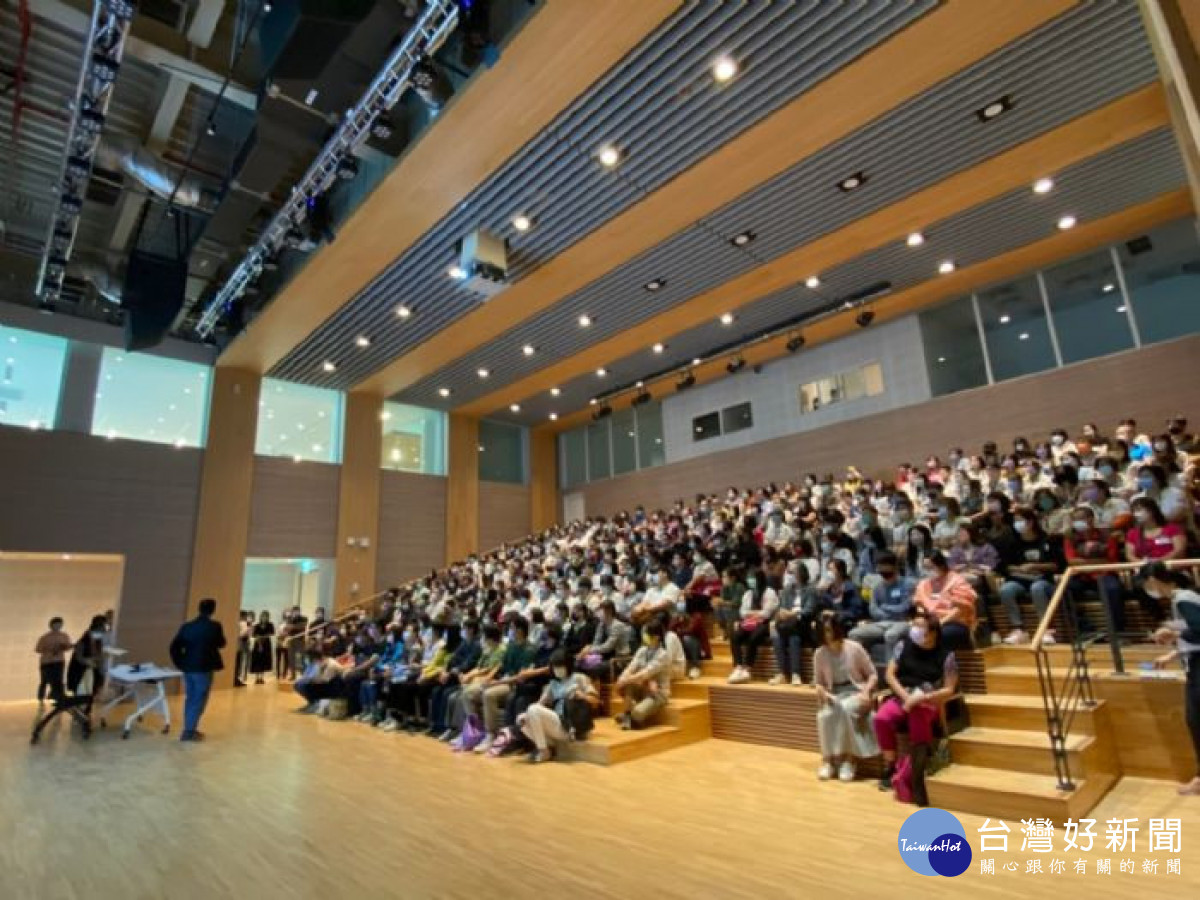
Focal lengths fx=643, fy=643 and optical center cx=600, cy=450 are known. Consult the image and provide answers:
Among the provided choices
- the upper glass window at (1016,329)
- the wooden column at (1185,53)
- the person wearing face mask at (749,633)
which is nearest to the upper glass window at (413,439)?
the person wearing face mask at (749,633)

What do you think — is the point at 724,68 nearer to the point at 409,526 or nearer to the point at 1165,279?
the point at 1165,279

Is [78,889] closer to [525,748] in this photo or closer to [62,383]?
[525,748]

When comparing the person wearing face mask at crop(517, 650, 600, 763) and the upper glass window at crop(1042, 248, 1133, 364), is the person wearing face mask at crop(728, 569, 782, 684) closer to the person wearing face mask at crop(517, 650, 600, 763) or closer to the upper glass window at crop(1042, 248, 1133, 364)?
the person wearing face mask at crop(517, 650, 600, 763)

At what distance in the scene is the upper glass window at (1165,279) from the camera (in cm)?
814

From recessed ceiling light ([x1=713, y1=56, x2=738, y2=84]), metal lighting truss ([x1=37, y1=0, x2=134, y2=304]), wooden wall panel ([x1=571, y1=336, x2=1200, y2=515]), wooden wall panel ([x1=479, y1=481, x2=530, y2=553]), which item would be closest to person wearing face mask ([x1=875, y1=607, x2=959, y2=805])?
recessed ceiling light ([x1=713, y1=56, x2=738, y2=84])

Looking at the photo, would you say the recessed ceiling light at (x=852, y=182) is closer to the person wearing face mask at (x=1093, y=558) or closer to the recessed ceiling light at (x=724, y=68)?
the recessed ceiling light at (x=724, y=68)

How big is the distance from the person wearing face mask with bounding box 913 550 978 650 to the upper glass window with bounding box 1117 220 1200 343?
20.8 ft

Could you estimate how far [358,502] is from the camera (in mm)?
12891

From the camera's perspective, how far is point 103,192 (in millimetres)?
7738

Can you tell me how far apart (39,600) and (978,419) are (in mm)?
15223

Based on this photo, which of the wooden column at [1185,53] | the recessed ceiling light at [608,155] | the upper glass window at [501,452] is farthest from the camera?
the upper glass window at [501,452]

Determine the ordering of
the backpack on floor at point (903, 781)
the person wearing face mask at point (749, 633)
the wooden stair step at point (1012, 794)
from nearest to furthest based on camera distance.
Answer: the wooden stair step at point (1012, 794) < the backpack on floor at point (903, 781) < the person wearing face mask at point (749, 633)

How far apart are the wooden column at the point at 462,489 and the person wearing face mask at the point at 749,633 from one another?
9.17 m

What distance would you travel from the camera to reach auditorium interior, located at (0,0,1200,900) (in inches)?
143
